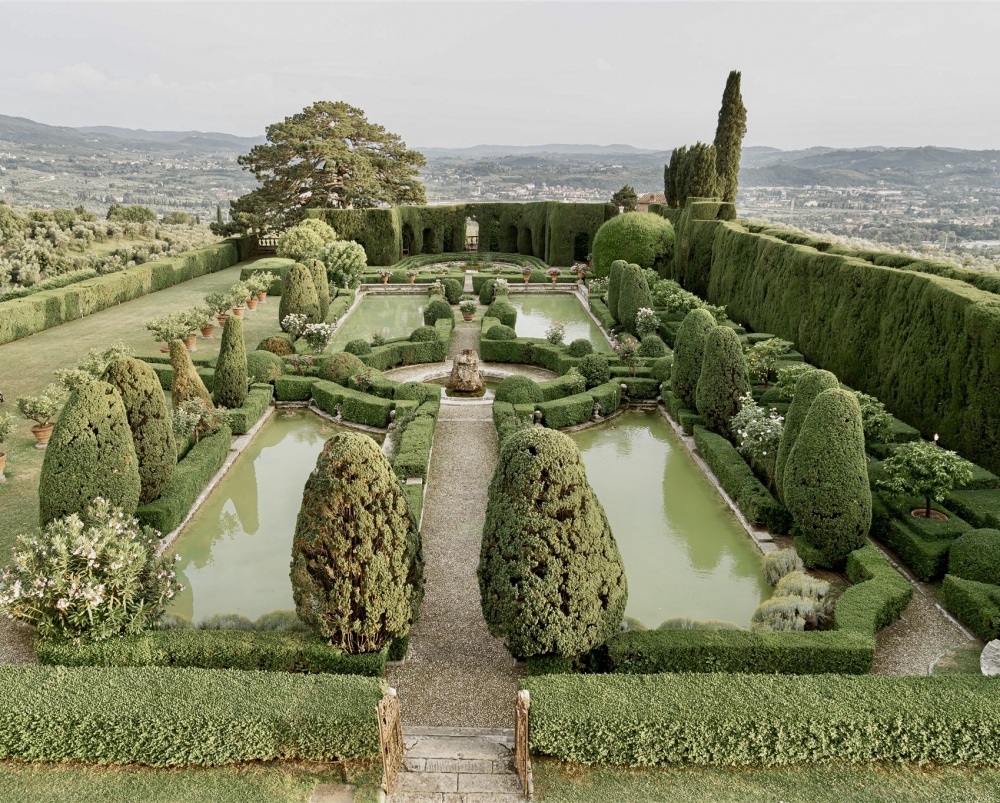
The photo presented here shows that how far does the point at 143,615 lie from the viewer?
332 inches

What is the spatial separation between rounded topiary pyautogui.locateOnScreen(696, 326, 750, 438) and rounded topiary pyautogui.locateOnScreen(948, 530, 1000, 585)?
551cm

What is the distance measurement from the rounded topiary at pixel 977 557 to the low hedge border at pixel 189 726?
27.3 feet

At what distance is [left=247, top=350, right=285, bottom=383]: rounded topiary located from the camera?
19047 millimetres

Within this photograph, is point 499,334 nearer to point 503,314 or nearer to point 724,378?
point 503,314

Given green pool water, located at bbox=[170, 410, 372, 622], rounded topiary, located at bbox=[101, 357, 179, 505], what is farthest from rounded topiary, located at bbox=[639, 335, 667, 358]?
rounded topiary, located at bbox=[101, 357, 179, 505]

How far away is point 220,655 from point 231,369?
10.1 metres

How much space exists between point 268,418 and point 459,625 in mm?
10504

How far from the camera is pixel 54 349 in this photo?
23.7m

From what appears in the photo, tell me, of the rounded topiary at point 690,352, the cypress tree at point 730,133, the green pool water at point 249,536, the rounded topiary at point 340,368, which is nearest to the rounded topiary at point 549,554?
the green pool water at point 249,536

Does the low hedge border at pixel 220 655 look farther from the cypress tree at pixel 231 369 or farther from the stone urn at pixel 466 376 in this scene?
the stone urn at pixel 466 376

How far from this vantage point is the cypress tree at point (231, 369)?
1666 cm

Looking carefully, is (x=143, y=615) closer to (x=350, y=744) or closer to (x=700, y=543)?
(x=350, y=744)

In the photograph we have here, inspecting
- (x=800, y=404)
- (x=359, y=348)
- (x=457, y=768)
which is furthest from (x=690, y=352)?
(x=457, y=768)

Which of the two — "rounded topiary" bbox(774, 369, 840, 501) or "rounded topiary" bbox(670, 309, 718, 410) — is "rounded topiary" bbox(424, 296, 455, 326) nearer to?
"rounded topiary" bbox(670, 309, 718, 410)
